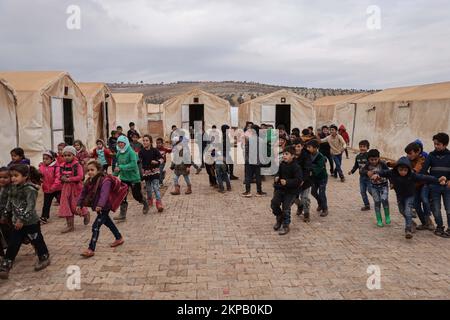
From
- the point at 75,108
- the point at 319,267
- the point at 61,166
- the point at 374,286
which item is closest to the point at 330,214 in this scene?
the point at 319,267

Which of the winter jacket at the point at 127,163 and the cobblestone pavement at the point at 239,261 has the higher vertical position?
the winter jacket at the point at 127,163

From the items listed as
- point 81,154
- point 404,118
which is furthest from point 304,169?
point 404,118

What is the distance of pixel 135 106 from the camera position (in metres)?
24.8

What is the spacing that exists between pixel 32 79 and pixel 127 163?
6.90 m

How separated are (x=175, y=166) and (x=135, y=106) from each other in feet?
55.3

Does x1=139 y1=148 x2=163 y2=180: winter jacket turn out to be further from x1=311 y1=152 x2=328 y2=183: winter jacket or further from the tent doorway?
the tent doorway

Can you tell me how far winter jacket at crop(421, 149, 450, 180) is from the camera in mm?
5812

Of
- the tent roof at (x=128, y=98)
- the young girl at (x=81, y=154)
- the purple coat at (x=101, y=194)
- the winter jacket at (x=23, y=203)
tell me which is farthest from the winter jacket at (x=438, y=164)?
the tent roof at (x=128, y=98)

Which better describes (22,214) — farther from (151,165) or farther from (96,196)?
(151,165)

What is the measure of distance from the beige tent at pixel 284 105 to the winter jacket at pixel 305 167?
43.1ft

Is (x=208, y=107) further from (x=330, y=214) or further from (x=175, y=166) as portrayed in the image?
(x=330, y=214)

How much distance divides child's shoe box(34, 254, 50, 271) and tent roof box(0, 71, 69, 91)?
759cm

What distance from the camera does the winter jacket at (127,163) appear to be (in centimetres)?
695

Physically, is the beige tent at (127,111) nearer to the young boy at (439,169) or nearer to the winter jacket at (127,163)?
the winter jacket at (127,163)
